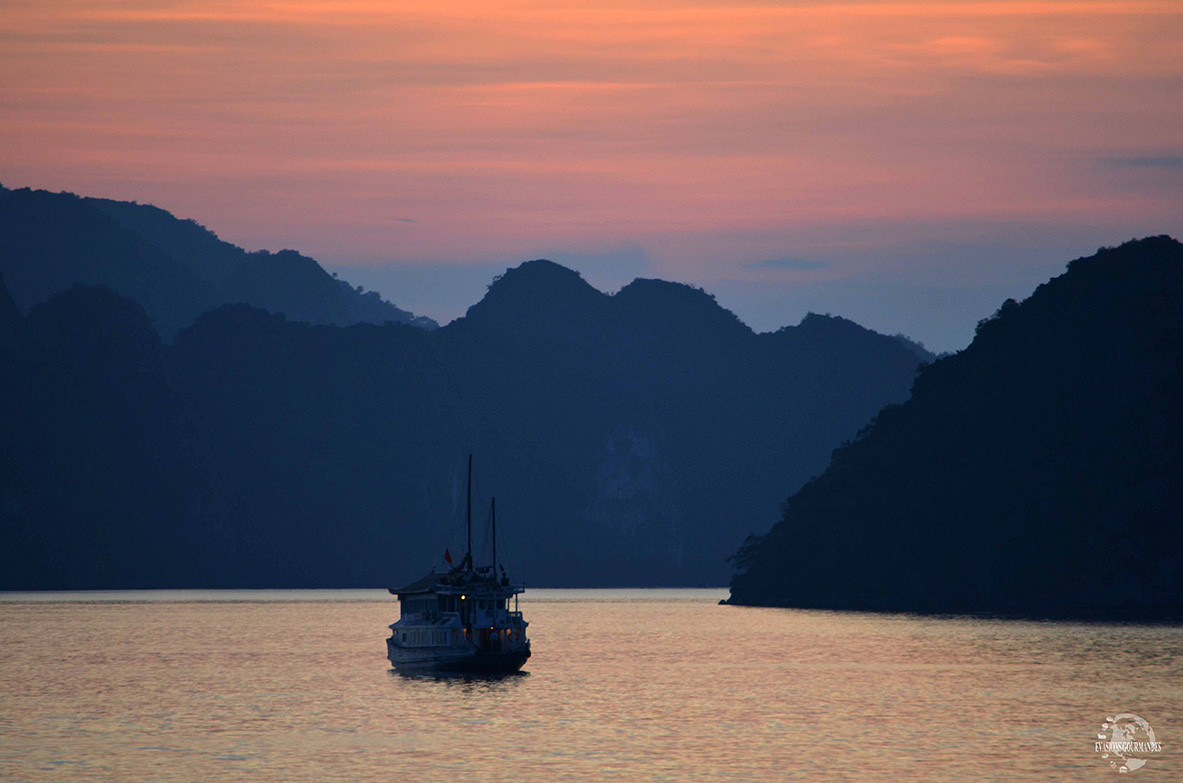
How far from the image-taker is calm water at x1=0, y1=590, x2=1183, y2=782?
6222 cm

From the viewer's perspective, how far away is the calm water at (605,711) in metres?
62.2

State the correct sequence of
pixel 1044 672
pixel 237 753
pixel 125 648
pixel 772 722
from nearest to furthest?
1. pixel 237 753
2. pixel 772 722
3. pixel 1044 672
4. pixel 125 648

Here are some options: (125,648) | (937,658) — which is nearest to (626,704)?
(937,658)

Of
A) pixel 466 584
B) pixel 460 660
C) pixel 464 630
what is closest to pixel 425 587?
pixel 466 584

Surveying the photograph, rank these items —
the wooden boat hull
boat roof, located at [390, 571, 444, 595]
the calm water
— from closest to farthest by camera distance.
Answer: the calm water, the wooden boat hull, boat roof, located at [390, 571, 444, 595]

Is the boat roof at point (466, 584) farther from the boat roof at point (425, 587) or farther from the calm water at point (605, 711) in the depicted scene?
the calm water at point (605, 711)

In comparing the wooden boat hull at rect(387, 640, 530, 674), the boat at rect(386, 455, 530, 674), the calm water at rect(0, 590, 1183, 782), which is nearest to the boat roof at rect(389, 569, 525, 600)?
the boat at rect(386, 455, 530, 674)

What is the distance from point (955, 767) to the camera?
203 ft

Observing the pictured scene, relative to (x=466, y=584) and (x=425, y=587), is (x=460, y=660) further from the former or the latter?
(x=425, y=587)

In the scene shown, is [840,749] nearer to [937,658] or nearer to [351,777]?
[351,777]

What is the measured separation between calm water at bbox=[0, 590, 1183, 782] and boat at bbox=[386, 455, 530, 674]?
1.99m

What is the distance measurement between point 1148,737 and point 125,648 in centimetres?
9829

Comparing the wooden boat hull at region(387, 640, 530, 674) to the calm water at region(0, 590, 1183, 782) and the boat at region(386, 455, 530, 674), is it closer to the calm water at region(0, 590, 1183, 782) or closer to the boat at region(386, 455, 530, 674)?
the boat at region(386, 455, 530, 674)

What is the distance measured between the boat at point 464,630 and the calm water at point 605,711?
6.53 feet
